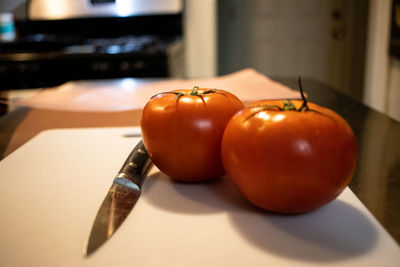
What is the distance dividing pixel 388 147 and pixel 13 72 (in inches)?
80.2

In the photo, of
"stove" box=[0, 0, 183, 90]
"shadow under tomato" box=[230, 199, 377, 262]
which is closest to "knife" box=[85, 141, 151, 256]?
"shadow under tomato" box=[230, 199, 377, 262]

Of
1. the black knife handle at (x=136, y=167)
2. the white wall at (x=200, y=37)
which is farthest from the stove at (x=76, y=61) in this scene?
the black knife handle at (x=136, y=167)

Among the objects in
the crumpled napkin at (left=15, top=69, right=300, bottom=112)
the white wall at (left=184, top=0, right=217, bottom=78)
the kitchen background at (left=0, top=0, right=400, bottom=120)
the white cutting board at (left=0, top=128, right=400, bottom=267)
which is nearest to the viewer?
the white cutting board at (left=0, top=128, right=400, bottom=267)

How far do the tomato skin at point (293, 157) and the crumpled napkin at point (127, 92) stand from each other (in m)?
0.64

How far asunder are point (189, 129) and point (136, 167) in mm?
→ 125

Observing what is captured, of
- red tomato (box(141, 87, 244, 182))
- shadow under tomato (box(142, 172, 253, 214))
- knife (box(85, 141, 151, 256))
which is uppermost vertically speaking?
red tomato (box(141, 87, 244, 182))

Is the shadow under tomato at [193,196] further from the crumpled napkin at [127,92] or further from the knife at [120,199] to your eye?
the crumpled napkin at [127,92]

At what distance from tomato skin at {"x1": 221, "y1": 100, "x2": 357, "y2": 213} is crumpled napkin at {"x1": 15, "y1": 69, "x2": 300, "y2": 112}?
25.0 inches

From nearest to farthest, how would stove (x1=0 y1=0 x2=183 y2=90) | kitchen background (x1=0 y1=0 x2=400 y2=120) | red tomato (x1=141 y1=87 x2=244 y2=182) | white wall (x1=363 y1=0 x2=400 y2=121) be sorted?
red tomato (x1=141 y1=87 x2=244 y2=182) → stove (x1=0 y1=0 x2=183 y2=90) → white wall (x1=363 y1=0 x2=400 y2=121) → kitchen background (x1=0 y1=0 x2=400 y2=120)

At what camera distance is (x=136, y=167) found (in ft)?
1.79

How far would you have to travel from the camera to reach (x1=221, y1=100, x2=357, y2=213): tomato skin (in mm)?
376

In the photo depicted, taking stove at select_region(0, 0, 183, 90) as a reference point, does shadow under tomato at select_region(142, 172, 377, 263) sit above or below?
above

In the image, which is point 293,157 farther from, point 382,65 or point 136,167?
point 382,65

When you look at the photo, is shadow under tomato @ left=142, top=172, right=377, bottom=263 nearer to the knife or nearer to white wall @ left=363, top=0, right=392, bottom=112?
the knife
